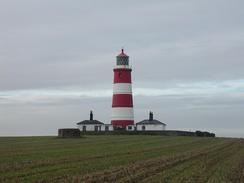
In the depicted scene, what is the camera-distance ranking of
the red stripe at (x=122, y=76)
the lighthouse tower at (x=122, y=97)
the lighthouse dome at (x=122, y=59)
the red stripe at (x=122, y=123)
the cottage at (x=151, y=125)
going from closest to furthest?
the lighthouse tower at (x=122, y=97)
the red stripe at (x=122, y=76)
the red stripe at (x=122, y=123)
the lighthouse dome at (x=122, y=59)
the cottage at (x=151, y=125)

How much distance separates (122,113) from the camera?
74.6 m

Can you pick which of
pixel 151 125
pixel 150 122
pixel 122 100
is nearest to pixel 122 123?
pixel 122 100

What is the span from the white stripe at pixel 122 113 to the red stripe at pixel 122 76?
3644 mm

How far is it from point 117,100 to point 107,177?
5473 centimetres

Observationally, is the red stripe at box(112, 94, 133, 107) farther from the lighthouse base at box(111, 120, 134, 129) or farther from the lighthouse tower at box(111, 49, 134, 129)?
the lighthouse base at box(111, 120, 134, 129)

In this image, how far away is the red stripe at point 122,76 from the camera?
75.1 m

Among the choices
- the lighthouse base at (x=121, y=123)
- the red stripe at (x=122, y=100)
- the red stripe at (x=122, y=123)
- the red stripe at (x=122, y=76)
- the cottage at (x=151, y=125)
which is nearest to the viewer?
the red stripe at (x=122, y=100)

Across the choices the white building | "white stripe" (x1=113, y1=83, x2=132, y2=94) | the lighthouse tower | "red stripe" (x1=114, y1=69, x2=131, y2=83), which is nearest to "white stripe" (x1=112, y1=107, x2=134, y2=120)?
the lighthouse tower

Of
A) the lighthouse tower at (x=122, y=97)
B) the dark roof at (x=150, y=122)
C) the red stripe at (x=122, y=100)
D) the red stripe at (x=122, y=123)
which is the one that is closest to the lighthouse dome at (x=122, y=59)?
the lighthouse tower at (x=122, y=97)

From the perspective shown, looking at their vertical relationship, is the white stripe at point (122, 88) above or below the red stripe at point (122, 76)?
below

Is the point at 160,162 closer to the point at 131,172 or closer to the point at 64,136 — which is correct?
the point at 131,172

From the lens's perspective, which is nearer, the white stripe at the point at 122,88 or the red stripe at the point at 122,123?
the white stripe at the point at 122,88

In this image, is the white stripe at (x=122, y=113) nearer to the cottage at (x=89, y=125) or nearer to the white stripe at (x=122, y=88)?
the white stripe at (x=122, y=88)

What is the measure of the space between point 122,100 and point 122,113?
1.69 meters
